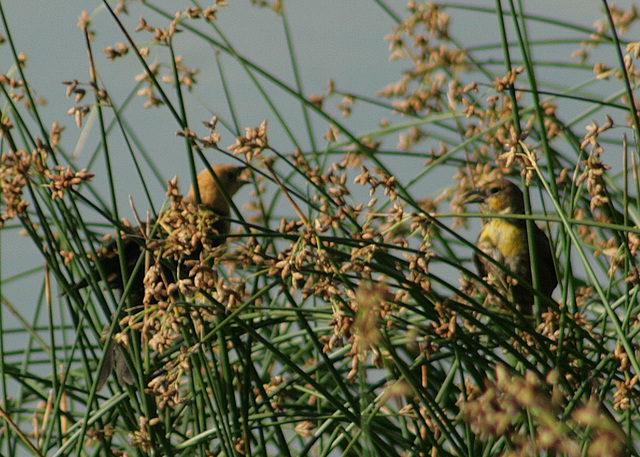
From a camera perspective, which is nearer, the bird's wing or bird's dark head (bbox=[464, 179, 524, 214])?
the bird's wing

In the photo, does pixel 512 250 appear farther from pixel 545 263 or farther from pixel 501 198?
pixel 501 198

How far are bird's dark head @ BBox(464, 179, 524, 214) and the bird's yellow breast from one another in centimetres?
13

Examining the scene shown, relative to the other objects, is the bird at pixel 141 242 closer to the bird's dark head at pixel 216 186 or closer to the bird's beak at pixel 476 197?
the bird's dark head at pixel 216 186

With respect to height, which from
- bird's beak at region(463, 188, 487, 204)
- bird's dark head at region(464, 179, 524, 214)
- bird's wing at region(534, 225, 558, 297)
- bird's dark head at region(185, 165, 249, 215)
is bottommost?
bird's wing at region(534, 225, 558, 297)

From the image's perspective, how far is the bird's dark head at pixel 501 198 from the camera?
3875 mm

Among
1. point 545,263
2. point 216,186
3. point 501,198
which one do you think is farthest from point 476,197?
point 216,186

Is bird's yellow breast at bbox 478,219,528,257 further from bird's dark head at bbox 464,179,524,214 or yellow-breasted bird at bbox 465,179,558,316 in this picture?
bird's dark head at bbox 464,179,524,214

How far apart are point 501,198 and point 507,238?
0.27m

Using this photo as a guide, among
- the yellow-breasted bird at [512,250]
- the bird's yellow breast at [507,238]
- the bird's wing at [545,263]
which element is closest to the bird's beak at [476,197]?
the yellow-breasted bird at [512,250]

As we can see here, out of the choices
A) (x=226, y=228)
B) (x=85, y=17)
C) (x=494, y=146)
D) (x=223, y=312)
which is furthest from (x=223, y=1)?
(x=226, y=228)

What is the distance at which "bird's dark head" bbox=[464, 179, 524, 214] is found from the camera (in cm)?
388

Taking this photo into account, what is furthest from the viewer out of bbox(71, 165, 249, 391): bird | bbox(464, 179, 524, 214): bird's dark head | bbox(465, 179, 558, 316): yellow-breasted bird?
bbox(464, 179, 524, 214): bird's dark head

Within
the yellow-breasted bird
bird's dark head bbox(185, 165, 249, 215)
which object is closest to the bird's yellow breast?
the yellow-breasted bird

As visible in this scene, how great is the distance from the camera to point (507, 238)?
371cm
